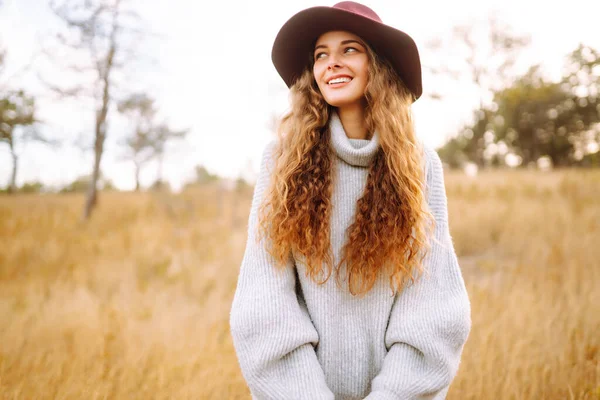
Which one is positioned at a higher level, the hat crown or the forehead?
the hat crown

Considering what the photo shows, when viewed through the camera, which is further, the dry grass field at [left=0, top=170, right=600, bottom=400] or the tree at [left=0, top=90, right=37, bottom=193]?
the tree at [left=0, top=90, right=37, bottom=193]

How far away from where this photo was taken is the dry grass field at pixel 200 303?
2340 millimetres

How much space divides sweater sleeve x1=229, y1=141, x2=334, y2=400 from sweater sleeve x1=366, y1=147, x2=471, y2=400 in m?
0.23

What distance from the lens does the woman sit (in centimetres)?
131

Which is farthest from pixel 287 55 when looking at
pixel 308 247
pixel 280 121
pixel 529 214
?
pixel 529 214

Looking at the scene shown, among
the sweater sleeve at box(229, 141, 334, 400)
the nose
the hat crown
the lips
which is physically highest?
the hat crown

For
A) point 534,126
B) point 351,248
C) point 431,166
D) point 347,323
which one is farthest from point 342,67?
point 534,126

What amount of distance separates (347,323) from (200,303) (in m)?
2.94

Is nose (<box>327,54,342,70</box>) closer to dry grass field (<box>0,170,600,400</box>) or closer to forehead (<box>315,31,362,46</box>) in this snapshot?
forehead (<box>315,31,362,46</box>)

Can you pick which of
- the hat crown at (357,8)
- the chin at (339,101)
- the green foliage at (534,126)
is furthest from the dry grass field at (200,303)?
the green foliage at (534,126)

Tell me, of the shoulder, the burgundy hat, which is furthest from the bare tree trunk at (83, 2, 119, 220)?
the shoulder

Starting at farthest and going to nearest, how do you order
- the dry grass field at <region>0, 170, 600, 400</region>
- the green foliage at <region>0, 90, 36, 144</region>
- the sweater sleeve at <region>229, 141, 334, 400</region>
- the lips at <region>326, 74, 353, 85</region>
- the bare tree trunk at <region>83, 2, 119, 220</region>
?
1. the bare tree trunk at <region>83, 2, 119, 220</region>
2. the green foliage at <region>0, 90, 36, 144</region>
3. the dry grass field at <region>0, 170, 600, 400</region>
4. the lips at <region>326, 74, 353, 85</region>
5. the sweater sleeve at <region>229, 141, 334, 400</region>

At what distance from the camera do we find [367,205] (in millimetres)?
1434

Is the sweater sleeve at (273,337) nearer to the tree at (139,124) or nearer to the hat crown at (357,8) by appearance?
the hat crown at (357,8)
